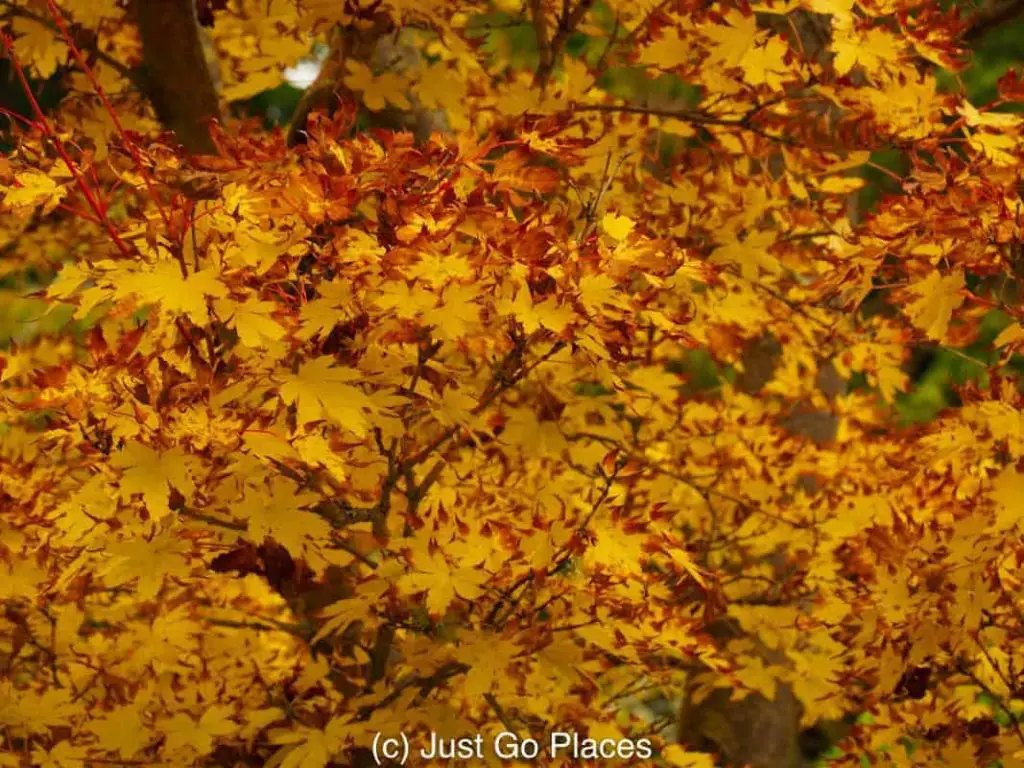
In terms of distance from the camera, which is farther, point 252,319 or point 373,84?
point 373,84

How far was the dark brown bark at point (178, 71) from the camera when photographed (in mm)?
2707

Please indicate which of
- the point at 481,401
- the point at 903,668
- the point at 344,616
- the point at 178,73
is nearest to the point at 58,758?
the point at 344,616

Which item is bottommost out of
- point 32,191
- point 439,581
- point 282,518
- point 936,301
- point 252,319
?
point 439,581

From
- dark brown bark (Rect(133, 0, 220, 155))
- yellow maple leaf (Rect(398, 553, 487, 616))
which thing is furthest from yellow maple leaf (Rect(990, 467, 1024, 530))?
dark brown bark (Rect(133, 0, 220, 155))

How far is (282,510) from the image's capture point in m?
1.88

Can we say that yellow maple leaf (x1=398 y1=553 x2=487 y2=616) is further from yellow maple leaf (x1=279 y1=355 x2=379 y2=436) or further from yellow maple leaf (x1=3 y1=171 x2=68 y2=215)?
yellow maple leaf (x1=3 y1=171 x2=68 y2=215)

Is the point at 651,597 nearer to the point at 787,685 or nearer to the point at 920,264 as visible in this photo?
the point at 920,264

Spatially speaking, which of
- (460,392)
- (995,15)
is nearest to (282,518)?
(460,392)

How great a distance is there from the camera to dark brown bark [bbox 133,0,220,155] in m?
2.71

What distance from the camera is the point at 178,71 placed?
276 centimetres

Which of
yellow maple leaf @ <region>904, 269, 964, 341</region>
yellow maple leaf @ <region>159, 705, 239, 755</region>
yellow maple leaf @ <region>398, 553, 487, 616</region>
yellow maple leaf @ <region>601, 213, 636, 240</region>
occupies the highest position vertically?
yellow maple leaf @ <region>601, 213, 636, 240</region>

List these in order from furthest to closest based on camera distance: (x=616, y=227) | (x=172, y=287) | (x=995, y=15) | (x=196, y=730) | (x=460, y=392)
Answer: (x=995, y=15) < (x=196, y=730) < (x=460, y=392) < (x=616, y=227) < (x=172, y=287)

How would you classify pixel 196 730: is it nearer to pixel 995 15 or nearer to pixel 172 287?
pixel 172 287

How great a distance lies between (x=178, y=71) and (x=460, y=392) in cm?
123
